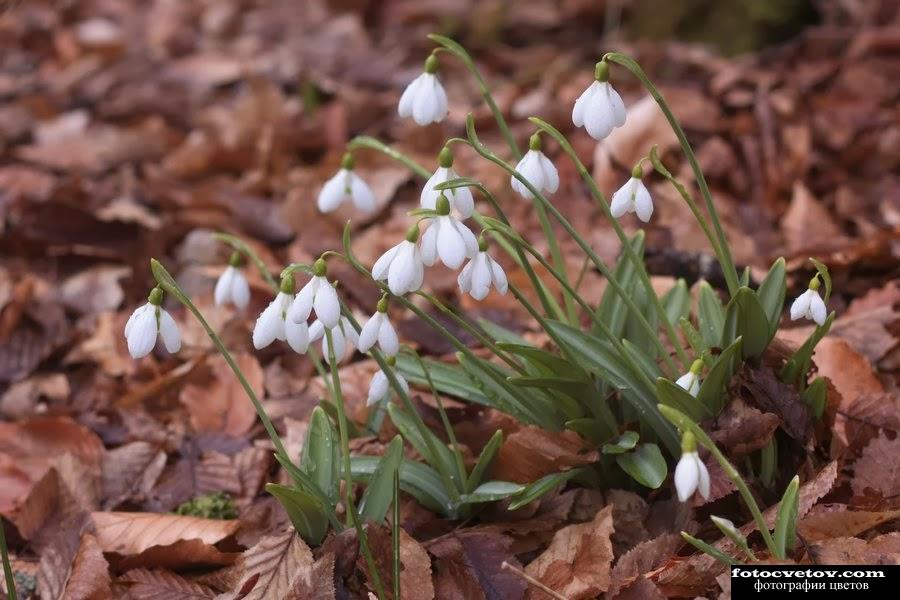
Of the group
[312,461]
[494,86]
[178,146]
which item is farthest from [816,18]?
[312,461]

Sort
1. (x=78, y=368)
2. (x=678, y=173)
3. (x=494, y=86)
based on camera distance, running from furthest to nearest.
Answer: (x=494, y=86), (x=678, y=173), (x=78, y=368)

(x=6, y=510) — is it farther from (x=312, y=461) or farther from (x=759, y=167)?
(x=759, y=167)

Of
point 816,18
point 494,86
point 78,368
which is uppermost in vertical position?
point 816,18

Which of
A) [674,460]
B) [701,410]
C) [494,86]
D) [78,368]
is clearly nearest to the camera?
[701,410]

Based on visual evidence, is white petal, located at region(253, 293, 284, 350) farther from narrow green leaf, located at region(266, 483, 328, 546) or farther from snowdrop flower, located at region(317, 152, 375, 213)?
snowdrop flower, located at region(317, 152, 375, 213)

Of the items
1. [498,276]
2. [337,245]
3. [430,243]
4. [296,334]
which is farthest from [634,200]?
[337,245]

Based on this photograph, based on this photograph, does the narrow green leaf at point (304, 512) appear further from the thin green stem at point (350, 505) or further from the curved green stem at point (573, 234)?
the curved green stem at point (573, 234)

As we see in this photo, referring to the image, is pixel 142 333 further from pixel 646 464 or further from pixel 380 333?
pixel 646 464
